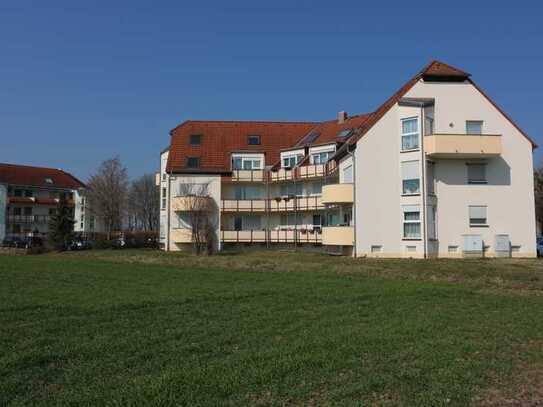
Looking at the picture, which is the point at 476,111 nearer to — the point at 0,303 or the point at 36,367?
the point at 0,303

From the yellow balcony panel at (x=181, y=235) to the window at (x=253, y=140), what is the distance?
33.5 feet

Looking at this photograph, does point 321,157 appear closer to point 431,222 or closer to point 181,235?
point 431,222

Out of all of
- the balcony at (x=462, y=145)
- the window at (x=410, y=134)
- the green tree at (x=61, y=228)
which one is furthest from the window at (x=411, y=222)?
the green tree at (x=61, y=228)

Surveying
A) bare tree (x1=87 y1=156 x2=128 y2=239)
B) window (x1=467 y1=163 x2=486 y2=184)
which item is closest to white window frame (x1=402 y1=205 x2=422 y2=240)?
window (x1=467 y1=163 x2=486 y2=184)

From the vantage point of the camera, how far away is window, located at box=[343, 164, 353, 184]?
119 feet

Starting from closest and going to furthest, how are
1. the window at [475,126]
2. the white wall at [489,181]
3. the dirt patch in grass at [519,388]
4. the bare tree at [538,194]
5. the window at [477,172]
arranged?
the dirt patch in grass at [519,388] < the white wall at [489,181] < the window at [477,172] < the window at [475,126] < the bare tree at [538,194]

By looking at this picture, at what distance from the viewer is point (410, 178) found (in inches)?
1335

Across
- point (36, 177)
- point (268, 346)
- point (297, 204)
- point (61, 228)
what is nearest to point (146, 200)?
point (36, 177)

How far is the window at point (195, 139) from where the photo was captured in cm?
4922

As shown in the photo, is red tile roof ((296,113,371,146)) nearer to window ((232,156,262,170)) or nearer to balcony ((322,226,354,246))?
window ((232,156,262,170))

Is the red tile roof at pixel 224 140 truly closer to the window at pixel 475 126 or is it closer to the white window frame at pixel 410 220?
the white window frame at pixel 410 220

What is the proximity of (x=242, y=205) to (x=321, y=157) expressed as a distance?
8.06 metres

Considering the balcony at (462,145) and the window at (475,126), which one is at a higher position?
the window at (475,126)

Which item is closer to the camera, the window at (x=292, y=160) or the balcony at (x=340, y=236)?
the balcony at (x=340, y=236)
